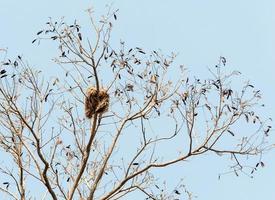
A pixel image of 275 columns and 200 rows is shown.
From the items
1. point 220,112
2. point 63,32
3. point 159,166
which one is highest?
Answer: point 63,32

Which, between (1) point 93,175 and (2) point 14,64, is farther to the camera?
(1) point 93,175

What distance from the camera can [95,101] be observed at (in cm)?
875

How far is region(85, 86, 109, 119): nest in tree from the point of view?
343 inches

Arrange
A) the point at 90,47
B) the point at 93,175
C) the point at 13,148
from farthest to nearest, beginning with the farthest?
the point at 93,175 < the point at 13,148 < the point at 90,47

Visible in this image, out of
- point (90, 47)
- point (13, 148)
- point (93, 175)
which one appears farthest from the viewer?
point (93, 175)

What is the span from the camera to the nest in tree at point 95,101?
8.72 meters

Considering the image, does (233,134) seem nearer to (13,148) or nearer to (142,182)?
(142,182)

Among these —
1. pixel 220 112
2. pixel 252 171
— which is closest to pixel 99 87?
pixel 220 112

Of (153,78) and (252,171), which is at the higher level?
(153,78)

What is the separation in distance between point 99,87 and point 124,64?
0.52 m

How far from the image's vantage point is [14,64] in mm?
8430

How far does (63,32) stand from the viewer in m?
8.33

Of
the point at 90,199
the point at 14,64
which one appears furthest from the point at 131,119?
the point at 14,64

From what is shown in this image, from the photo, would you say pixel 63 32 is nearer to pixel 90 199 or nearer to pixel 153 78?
pixel 153 78
